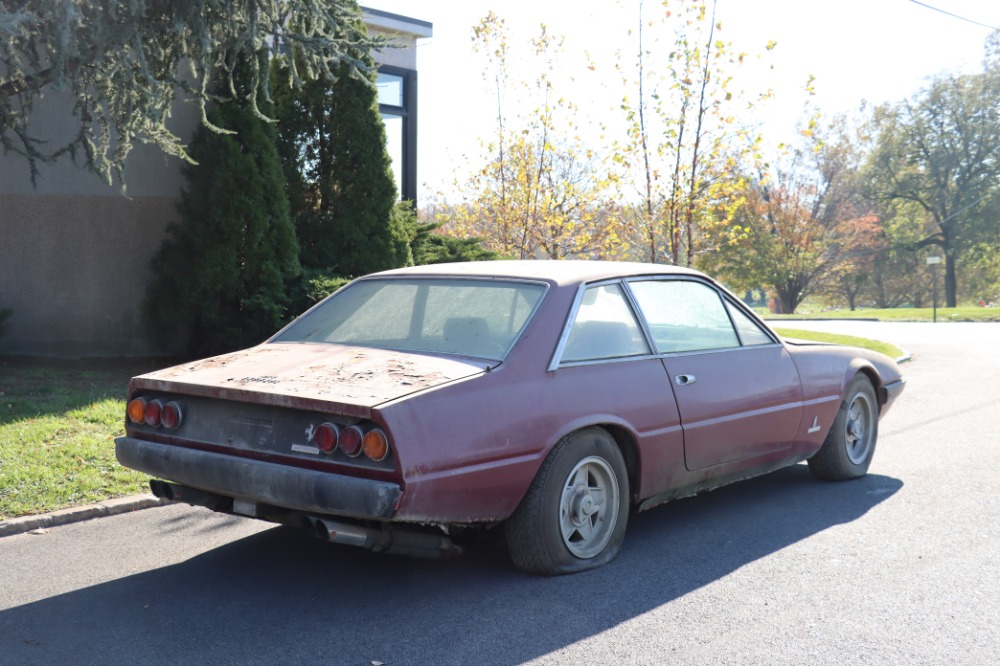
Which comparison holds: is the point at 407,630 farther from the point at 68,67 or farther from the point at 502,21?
the point at 502,21

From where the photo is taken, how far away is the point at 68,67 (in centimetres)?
783

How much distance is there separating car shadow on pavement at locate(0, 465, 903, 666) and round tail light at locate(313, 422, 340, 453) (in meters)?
0.72

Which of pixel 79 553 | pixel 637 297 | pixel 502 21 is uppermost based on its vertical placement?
pixel 502 21

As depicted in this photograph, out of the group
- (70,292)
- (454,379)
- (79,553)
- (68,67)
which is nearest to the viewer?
(454,379)

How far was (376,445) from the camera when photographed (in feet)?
13.1

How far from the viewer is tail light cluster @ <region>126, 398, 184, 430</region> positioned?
4668 millimetres

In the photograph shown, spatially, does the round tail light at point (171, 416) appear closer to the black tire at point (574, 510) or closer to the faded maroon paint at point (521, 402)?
the faded maroon paint at point (521, 402)

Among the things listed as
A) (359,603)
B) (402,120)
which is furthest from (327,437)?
(402,120)

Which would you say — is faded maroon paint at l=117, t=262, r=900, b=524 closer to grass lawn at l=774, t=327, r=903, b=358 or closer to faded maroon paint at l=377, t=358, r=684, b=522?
faded maroon paint at l=377, t=358, r=684, b=522

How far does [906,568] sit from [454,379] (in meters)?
2.44

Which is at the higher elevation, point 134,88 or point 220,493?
point 134,88

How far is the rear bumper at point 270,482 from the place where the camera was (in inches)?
156

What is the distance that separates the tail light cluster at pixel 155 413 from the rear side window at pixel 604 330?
185 cm

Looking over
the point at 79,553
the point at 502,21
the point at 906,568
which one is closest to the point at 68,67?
the point at 79,553
